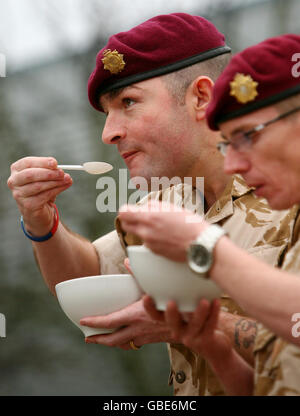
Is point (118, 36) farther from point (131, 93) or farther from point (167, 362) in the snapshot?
point (167, 362)

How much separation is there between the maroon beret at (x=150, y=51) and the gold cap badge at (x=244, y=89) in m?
0.88

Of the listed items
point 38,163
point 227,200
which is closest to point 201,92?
point 227,200

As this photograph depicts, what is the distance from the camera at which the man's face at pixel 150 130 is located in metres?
2.26

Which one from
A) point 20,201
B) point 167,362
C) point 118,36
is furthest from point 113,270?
point 167,362

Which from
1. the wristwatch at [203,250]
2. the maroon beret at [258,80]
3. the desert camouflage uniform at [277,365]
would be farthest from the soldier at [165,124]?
the wristwatch at [203,250]

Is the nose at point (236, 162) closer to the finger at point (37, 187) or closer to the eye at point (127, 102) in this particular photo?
the eye at point (127, 102)

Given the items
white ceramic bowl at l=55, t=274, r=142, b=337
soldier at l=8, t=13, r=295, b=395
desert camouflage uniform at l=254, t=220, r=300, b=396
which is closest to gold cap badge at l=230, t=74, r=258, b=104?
desert camouflage uniform at l=254, t=220, r=300, b=396

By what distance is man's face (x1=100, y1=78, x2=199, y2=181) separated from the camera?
2.26 m

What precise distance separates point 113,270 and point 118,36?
1097 millimetres

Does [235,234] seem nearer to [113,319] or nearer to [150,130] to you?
[150,130]

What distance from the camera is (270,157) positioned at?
1432 mm

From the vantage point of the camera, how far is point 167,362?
22.9 ft

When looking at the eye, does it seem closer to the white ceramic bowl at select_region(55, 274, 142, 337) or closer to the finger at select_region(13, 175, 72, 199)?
the finger at select_region(13, 175, 72, 199)

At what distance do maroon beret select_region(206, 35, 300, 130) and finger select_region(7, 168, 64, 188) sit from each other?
935 mm
